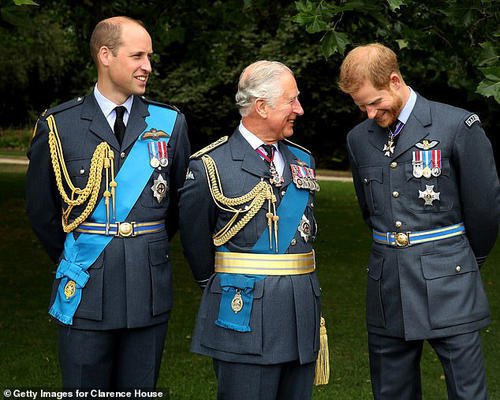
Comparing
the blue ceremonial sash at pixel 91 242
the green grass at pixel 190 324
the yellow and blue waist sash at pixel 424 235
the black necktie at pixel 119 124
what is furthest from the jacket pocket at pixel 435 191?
the green grass at pixel 190 324

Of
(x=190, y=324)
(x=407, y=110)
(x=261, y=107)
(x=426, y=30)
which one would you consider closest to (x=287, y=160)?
(x=261, y=107)

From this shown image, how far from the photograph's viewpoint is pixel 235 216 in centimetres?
377

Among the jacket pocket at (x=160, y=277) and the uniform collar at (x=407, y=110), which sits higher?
the uniform collar at (x=407, y=110)

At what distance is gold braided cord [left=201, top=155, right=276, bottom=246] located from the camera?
12.3ft

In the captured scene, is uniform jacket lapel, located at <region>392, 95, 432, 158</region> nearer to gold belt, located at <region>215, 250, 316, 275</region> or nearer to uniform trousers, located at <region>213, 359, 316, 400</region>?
gold belt, located at <region>215, 250, 316, 275</region>

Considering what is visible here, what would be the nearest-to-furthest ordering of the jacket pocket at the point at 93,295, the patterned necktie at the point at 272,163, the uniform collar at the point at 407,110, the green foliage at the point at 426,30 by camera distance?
the patterned necktie at the point at 272,163 < the jacket pocket at the point at 93,295 < the uniform collar at the point at 407,110 < the green foliage at the point at 426,30

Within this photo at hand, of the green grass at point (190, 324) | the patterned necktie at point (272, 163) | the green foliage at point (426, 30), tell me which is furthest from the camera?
the green grass at point (190, 324)

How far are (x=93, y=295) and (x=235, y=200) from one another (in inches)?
32.0

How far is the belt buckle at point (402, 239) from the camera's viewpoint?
4074 mm

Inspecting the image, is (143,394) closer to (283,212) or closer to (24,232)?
(283,212)

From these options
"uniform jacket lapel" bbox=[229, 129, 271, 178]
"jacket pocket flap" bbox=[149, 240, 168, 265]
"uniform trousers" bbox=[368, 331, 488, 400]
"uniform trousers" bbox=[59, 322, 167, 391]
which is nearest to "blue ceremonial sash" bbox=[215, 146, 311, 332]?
"uniform jacket lapel" bbox=[229, 129, 271, 178]

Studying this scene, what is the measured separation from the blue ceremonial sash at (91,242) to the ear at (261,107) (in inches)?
25.5

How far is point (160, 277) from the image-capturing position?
13.3 ft

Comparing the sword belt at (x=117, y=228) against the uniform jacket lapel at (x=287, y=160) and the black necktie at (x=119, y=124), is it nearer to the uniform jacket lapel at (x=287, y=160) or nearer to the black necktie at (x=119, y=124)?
the black necktie at (x=119, y=124)
